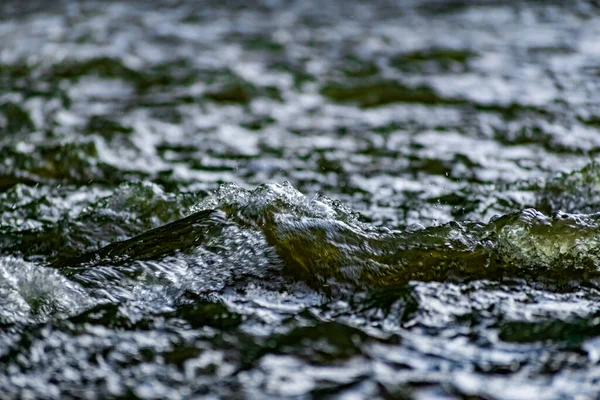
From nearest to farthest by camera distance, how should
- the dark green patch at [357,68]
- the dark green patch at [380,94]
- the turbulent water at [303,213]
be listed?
the turbulent water at [303,213] < the dark green patch at [380,94] < the dark green patch at [357,68]

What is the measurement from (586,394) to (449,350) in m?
0.22

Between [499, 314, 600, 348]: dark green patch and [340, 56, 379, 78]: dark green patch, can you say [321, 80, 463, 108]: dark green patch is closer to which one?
[340, 56, 379, 78]: dark green patch

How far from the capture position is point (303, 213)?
168cm

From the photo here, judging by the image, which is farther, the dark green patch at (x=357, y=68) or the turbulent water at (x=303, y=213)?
the dark green patch at (x=357, y=68)

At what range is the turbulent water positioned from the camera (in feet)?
4.13

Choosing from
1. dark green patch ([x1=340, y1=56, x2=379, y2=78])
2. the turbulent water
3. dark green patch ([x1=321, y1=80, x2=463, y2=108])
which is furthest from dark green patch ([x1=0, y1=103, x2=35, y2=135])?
dark green patch ([x1=340, y1=56, x2=379, y2=78])

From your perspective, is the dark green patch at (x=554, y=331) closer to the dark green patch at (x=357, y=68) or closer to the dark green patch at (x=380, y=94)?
the dark green patch at (x=380, y=94)

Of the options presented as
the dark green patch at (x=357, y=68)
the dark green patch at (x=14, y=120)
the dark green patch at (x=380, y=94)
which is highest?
the dark green patch at (x=14, y=120)

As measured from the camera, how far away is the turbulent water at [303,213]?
126 cm

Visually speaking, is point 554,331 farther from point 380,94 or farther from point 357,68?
point 357,68

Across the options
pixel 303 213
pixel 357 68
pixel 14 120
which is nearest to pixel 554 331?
pixel 303 213

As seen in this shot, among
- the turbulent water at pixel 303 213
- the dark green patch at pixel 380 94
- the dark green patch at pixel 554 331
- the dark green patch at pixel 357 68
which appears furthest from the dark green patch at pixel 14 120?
the dark green patch at pixel 554 331

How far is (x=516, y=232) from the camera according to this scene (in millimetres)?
1640

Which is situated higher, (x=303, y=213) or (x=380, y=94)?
(x=303, y=213)
